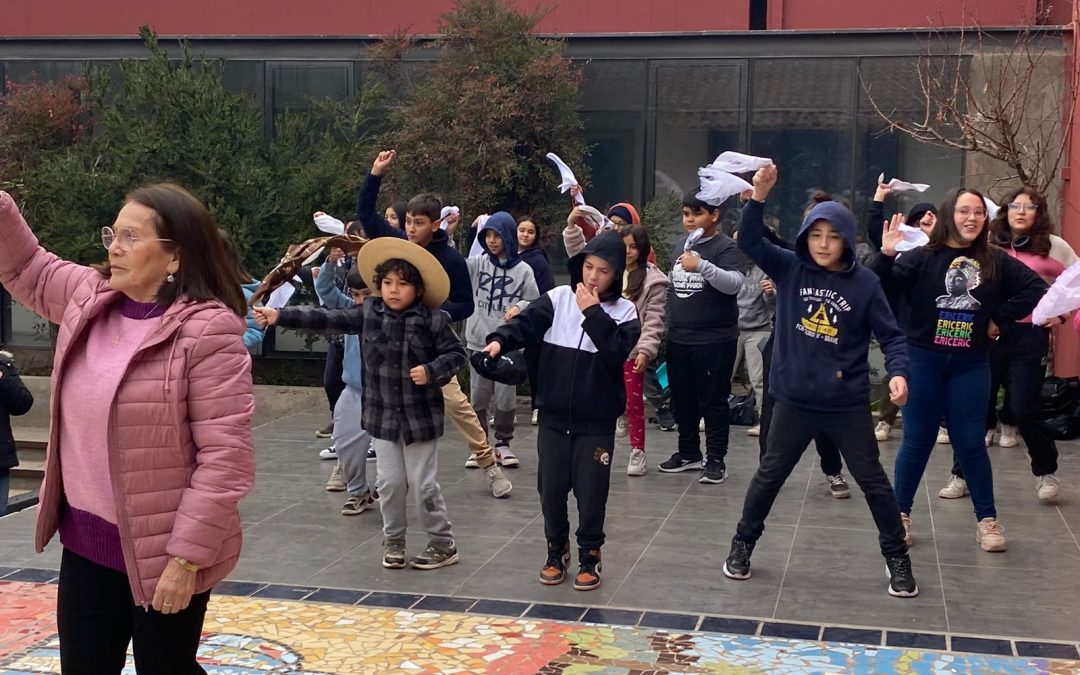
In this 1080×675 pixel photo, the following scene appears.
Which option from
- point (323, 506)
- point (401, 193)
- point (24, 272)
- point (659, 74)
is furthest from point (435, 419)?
point (659, 74)

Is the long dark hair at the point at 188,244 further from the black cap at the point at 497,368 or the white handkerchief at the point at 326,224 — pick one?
the white handkerchief at the point at 326,224

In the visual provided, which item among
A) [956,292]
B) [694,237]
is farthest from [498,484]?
[956,292]

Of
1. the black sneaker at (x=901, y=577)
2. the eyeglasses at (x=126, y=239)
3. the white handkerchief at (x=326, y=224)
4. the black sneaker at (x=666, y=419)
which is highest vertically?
the eyeglasses at (x=126, y=239)

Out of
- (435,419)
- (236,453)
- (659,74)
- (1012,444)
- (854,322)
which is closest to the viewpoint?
(236,453)

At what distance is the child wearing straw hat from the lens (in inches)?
248

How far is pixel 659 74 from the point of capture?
14.1 meters

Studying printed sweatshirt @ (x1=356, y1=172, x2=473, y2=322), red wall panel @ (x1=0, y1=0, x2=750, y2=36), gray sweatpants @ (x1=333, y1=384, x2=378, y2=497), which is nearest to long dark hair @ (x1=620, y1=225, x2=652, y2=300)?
A: printed sweatshirt @ (x1=356, y1=172, x2=473, y2=322)

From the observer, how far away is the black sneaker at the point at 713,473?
8430 millimetres

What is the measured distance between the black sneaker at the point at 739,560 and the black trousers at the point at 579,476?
2.24ft

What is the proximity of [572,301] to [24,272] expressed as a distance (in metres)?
2.93

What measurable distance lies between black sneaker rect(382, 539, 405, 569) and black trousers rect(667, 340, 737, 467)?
8.85 feet

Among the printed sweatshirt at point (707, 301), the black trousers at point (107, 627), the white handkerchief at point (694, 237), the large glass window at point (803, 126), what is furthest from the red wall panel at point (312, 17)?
the black trousers at point (107, 627)

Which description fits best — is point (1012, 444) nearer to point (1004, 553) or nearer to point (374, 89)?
point (1004, 553)

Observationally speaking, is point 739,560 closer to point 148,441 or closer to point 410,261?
point 410,261
